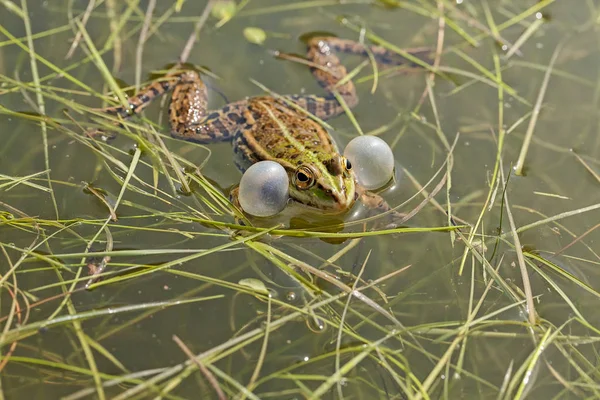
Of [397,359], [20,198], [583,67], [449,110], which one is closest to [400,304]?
[397,359]

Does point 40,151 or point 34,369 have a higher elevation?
point 40,151

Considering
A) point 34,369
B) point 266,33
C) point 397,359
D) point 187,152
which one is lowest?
point 397,359

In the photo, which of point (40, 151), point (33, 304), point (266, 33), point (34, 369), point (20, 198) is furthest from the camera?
point (266, 33)

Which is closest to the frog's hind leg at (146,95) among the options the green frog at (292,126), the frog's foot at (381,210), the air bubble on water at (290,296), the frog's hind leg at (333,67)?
the green frog at (292,126)

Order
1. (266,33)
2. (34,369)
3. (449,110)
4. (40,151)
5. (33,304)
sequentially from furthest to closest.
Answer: (266,33) → (449,110) → (40,151) → (33,304) → (34,369)

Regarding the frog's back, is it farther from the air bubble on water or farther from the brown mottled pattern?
the air bubble on water

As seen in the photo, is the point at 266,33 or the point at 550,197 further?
the point at 266,33

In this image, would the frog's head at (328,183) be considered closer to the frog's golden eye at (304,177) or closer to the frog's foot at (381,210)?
the frog's golden eye at (304,177)

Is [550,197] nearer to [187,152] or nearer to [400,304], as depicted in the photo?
[400,304]
